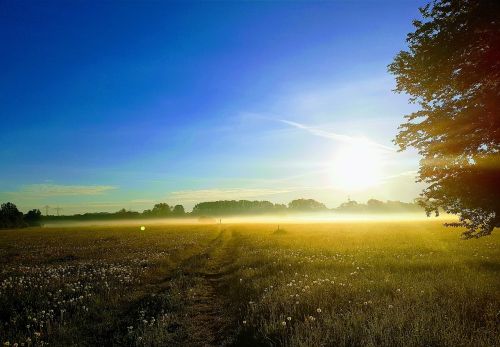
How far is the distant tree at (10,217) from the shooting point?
133250mm

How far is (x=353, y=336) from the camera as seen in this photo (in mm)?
7027

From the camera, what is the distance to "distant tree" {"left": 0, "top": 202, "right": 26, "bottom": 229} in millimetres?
133250

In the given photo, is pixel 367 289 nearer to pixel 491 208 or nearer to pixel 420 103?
pixel 491 208

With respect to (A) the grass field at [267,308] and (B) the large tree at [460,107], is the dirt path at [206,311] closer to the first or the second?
(A) the grass field at [267,308]

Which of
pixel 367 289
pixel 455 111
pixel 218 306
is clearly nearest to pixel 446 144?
pixel 455 111

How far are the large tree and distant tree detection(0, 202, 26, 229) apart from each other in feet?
519

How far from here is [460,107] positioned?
36.8 feet

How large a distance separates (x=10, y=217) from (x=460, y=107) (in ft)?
544

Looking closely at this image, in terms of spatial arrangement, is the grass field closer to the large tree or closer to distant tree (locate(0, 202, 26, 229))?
the large tree

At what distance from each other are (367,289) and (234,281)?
6456 mm

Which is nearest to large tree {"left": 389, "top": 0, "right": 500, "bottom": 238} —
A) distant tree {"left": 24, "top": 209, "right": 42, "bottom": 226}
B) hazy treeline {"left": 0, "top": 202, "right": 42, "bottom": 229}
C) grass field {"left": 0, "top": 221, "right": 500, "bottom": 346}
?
grass field {"left": 0, "top": 221, "right": 500, "bottom": 346}

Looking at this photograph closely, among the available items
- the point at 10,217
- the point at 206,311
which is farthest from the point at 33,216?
the point at 206,311

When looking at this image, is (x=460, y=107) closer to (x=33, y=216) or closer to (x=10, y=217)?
(x=10, y=217)

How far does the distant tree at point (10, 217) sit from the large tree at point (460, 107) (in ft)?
519
